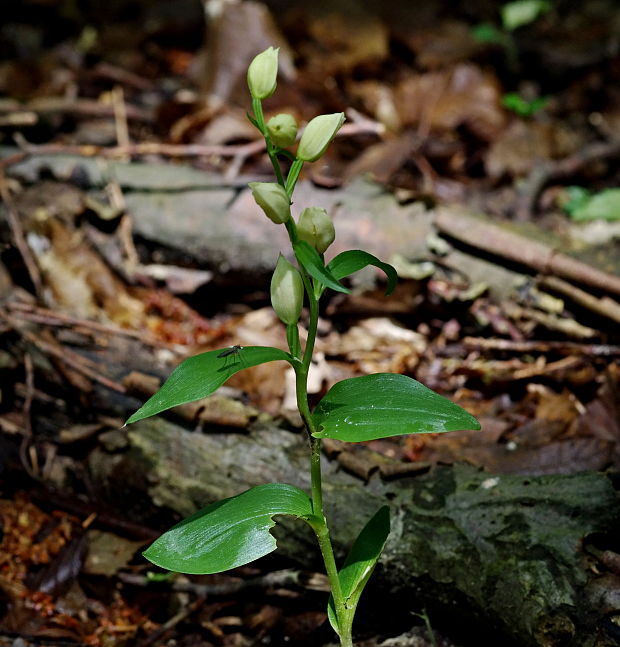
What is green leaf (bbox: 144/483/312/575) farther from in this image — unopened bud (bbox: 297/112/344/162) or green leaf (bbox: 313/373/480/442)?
unopened bud (bbox: 297/112/344/162)

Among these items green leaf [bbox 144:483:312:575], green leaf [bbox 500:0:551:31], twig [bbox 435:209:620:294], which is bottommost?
twig [bbox 435:209:620:294]

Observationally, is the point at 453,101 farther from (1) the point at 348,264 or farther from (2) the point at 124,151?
(1) the point at 348,264

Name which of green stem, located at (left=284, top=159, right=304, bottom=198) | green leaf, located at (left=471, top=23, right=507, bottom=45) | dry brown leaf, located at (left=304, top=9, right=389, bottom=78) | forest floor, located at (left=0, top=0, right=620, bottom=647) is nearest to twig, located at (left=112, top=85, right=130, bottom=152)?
forest floor, located at (left=0, top=0, right=620, bottom=647)

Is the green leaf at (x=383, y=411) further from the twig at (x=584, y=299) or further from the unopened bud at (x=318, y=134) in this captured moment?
the twig at (x=584, y=299)

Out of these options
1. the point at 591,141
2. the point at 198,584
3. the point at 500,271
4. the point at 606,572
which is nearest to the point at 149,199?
the point at 500,271

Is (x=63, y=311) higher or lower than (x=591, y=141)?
higher

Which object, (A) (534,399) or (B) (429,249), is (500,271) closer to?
(B) (429,249)
